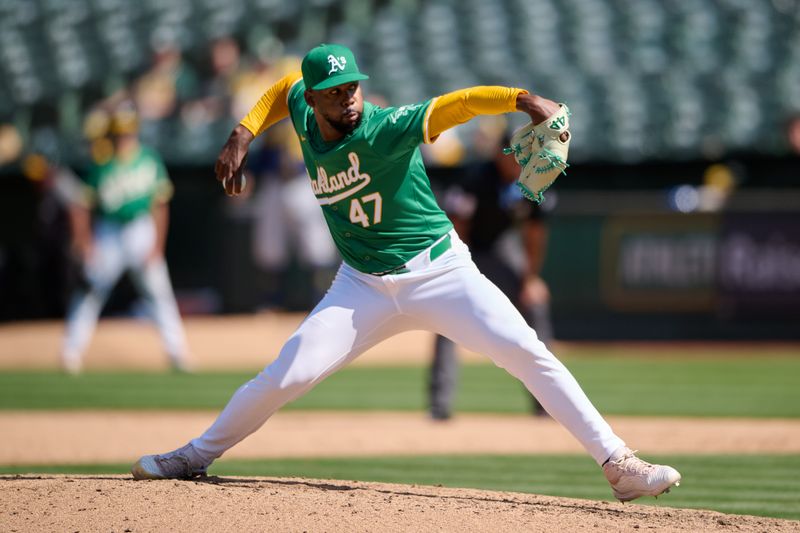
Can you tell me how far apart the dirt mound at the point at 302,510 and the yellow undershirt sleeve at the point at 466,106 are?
1.40 metres

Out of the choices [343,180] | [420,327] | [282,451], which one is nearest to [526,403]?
[282,451]

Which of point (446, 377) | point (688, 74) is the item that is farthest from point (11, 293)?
point (688, 74)

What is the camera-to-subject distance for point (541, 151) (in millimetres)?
4641

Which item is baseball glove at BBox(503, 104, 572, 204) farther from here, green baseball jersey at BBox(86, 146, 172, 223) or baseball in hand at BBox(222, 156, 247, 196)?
green baseball jersey at BBox(86, 146, 172, 223)

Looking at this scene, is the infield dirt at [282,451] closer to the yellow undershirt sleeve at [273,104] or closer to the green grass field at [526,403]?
the green grass field at [526,403]

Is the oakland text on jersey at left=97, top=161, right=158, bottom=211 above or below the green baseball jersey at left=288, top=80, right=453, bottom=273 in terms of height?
above

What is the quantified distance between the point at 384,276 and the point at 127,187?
23.2 feet

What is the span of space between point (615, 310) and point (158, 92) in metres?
7.06

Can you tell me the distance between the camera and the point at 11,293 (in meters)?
15.0

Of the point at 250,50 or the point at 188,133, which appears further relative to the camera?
the point at 250,50

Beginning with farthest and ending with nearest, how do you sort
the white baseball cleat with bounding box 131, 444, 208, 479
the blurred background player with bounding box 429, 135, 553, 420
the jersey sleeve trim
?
the blurred background player with bounding box 429, 135, 553, 420
the white baseball cleat with bounding box 131, 444, 208, 479
the jersey sleeve trim

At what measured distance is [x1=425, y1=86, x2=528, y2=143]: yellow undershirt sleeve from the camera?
4559 mm

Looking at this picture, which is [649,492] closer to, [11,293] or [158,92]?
[11,293]

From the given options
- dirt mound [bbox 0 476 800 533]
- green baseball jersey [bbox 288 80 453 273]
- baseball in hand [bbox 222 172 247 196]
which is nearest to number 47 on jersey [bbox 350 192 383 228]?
green baseball jersey [bbox 288 80 453 273]
